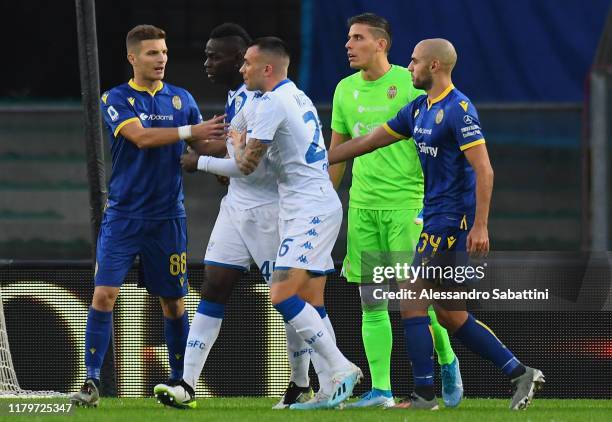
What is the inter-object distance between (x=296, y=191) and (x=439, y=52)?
1037 millimetres

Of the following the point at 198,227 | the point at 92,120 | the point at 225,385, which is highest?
the point at 92,120

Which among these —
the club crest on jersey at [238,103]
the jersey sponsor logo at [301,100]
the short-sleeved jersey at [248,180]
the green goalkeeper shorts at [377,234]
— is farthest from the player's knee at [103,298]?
the jersey sponsor logo at [301,100]

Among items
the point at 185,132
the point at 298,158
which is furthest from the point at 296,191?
the point at 185,132

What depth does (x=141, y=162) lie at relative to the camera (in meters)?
9.23

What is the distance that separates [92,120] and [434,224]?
2.30 m

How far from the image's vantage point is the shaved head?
882 cm

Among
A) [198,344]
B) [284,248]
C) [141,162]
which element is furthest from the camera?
[141,162]

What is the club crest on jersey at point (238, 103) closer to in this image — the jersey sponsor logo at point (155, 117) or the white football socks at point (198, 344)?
the jersey sponsor logo at point (155, 117)

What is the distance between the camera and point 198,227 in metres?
11.0

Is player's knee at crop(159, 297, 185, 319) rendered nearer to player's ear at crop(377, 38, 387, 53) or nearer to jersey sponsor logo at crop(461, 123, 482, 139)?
player's ear at crop(377, 38, 387, 53)

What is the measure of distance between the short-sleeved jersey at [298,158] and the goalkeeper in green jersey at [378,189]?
590mm


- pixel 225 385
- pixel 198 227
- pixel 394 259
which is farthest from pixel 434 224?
pixel 198 227

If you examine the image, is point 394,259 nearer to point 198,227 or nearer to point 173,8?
point 198,227

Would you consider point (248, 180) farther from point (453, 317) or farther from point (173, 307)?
point (453, 317)
